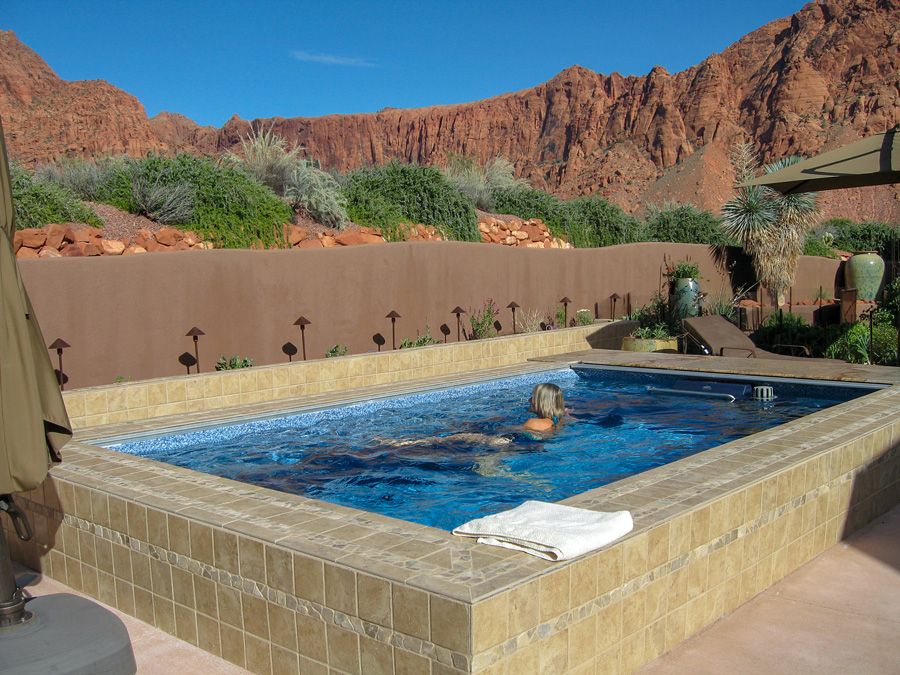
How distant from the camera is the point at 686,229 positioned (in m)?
22.5

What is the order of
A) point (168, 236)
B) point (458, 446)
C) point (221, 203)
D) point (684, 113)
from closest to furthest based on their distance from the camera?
1. point (458, 446)
2. point (168, 236)
3. point (221, 203)
4. point (684, 113)

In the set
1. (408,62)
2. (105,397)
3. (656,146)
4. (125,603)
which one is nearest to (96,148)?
(408,62)

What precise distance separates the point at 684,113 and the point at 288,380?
200ft

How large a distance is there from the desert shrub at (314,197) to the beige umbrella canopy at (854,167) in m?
6.95

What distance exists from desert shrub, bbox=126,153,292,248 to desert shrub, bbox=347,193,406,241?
206cm

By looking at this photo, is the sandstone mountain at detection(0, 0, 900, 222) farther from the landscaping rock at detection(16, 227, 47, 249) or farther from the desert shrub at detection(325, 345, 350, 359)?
the desert shrub at detection(325, 345, 350, 359)

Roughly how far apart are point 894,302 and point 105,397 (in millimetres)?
9627

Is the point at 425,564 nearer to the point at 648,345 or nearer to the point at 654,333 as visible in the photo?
the point at 648,345

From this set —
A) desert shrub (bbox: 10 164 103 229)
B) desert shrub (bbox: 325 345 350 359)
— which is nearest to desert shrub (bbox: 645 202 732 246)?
desert shrub (bbox: 325 345 350 359)

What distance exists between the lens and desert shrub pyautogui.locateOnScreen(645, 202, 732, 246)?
2238cm

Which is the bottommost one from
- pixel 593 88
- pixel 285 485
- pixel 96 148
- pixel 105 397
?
pixel 285 485

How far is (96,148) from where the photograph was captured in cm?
4544

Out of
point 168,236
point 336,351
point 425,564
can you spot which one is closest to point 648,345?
point 336,351

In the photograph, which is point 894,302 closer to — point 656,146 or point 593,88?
point 656,146
